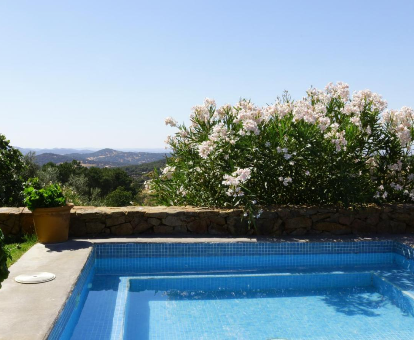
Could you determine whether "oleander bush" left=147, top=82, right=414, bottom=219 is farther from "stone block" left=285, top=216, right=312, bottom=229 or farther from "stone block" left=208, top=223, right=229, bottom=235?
"stone block" left=285, top=216, right=312, bottom=229

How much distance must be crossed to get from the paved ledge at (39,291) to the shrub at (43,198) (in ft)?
1.61

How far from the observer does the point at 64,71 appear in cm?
2250

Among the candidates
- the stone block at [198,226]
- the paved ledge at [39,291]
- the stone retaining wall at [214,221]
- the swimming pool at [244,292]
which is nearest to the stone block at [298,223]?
the stone retaining wall at [214,221]

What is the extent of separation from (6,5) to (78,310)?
8876mm

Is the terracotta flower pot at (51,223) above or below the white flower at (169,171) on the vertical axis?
below

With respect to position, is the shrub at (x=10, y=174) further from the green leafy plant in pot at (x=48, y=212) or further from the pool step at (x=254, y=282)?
the pool step at (x=254, y=282)

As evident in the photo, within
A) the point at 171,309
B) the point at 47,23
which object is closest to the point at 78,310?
the point at 171,309

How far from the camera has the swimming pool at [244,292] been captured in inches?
160

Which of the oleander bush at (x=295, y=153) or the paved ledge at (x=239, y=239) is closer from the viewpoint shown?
the paved ledge at (x=239, y=239)

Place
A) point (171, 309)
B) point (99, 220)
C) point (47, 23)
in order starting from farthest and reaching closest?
point (47, 23) → point (99, 220) → point (171, 309)

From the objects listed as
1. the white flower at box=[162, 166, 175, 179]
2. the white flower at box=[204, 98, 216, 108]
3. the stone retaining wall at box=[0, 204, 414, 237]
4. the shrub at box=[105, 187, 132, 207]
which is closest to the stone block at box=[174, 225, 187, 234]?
the stone retaining wall at box=[0, 204, 414, 237]

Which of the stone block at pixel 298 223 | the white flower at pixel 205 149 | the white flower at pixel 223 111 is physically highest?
the white flower at pixel 223 111

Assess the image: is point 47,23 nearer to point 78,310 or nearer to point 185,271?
point 185,271

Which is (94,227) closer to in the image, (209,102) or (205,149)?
(205,149)
